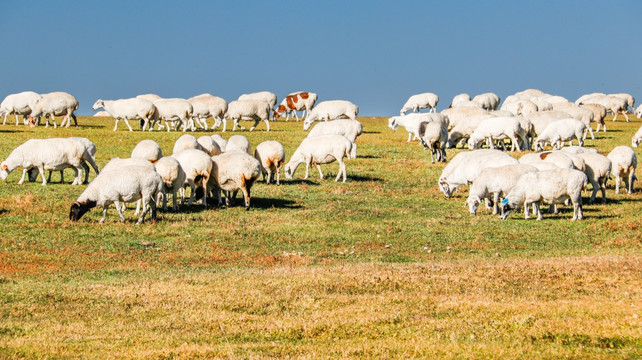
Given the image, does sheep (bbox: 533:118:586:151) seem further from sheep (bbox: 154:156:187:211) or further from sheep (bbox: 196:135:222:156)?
sheep (bbox: 154:156:187:211)

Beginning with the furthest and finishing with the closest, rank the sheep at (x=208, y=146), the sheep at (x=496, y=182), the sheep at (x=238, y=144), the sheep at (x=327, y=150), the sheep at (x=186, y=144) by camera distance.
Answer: the sheep at (x=238, y=144), the sheep at (x=327, y=150), the sheep at (x=208, y=146), the sheep at (x=186, y=144), the sheep at (x=496, y=182)

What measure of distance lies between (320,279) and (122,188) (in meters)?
7.72

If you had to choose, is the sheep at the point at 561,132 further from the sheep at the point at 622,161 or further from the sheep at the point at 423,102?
the sheep at the point at 423,102

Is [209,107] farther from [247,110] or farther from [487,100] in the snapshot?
[487,100]

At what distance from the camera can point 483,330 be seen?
1020 centimetres

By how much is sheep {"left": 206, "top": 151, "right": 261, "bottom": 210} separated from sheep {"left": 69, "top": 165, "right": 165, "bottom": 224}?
329cm

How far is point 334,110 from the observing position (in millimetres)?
50438

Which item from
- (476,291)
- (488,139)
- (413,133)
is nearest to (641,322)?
(476,291)

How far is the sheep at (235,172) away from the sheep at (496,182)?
6.57 metres

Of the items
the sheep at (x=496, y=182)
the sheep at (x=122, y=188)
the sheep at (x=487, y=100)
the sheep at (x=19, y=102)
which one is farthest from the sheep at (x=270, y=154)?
the sheep at (x=487, y=100)

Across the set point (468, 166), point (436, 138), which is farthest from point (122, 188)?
point (436, 138)

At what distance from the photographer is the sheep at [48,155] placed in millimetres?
26750

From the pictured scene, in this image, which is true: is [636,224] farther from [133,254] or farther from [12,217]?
[12,217]

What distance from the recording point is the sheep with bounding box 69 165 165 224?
779 inches
